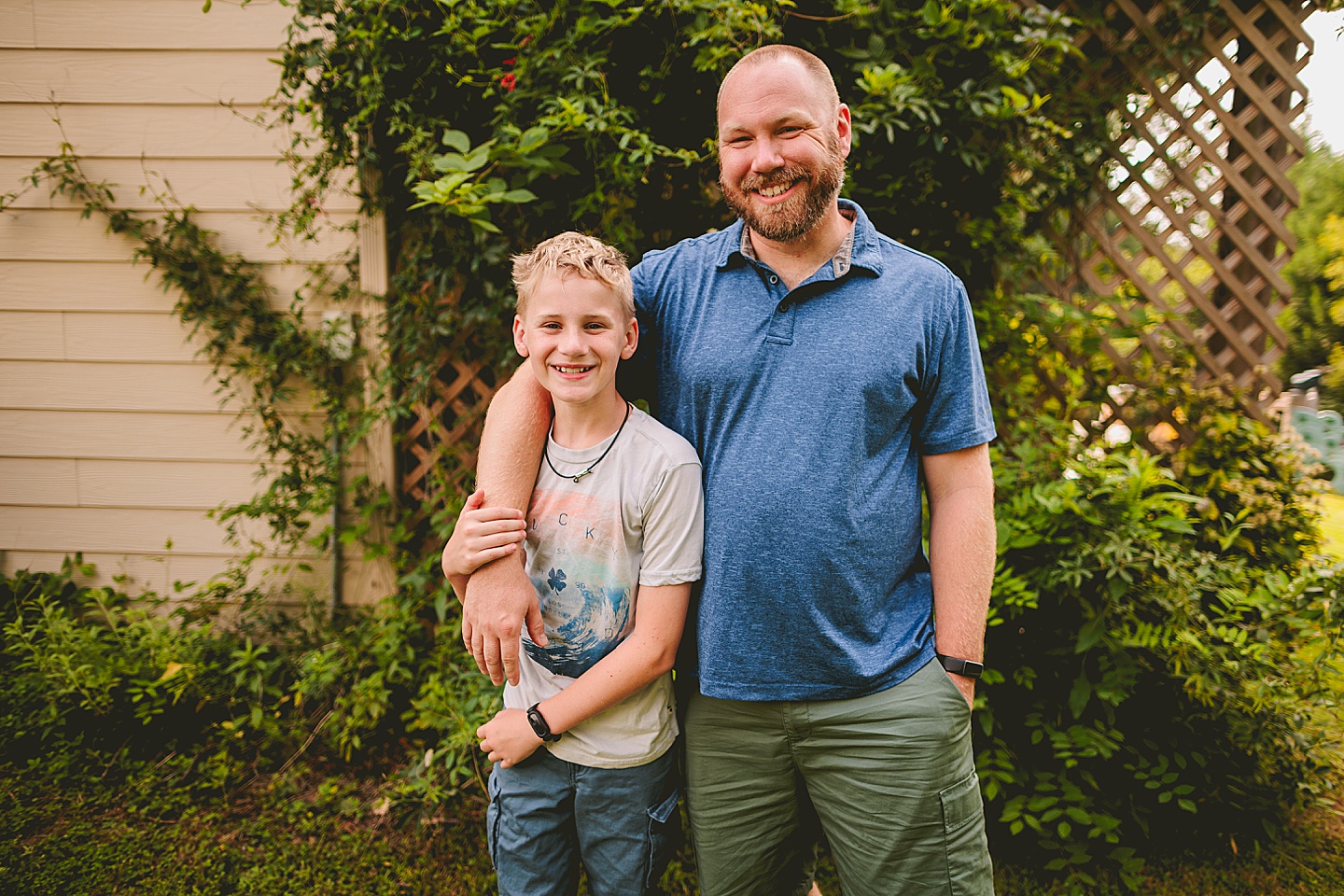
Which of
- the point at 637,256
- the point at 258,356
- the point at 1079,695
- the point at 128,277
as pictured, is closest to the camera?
the point at 1079,695

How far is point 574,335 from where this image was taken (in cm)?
134

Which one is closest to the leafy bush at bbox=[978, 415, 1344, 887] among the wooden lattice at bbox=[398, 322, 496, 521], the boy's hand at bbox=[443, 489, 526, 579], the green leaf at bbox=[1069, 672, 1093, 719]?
the green leaf at bbox=[1069, 672, 1093, 719]

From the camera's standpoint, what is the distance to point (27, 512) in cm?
342

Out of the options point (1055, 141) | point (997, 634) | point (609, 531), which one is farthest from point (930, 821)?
point (1055, 141)

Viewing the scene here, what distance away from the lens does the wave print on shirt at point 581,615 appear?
1.38 m

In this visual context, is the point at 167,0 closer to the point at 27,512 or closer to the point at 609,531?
the point at 27,512

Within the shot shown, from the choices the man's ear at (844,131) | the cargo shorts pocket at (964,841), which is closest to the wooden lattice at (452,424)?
the man's ear at (844,131)

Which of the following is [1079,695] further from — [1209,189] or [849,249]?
[1209,189]

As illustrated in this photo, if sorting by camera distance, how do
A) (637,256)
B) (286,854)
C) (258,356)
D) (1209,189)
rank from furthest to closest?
(258,356) < (1209,189) < (637,256) < (286,854)

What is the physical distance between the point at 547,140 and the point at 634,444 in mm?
1298

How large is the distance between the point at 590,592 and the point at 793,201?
2.74ft

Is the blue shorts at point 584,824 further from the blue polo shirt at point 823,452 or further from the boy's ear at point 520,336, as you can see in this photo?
the boy's ear at point 520,336

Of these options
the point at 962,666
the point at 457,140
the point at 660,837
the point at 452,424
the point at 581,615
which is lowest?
the point at 660,837

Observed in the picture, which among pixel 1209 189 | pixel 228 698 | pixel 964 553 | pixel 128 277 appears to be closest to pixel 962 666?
pixel 964 553
